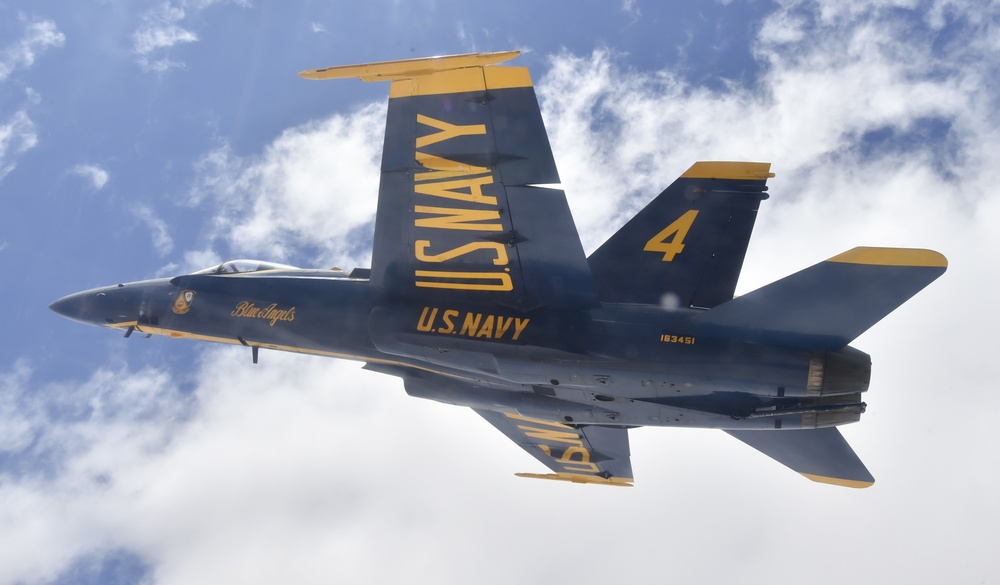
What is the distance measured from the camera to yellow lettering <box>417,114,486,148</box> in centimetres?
1364

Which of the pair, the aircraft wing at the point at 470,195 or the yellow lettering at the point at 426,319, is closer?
the aircraft wing at the point at 470,195

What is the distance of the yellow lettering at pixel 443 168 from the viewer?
1398cm

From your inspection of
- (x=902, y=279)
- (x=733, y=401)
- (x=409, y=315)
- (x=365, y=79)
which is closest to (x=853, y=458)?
(x=733, y=401)

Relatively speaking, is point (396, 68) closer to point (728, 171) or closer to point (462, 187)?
point (462, 187)

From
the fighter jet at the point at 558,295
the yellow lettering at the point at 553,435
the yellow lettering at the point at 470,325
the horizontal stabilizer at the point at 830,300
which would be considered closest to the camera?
the horizontal stabilizer at the point at 830,300

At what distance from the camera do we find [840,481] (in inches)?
666

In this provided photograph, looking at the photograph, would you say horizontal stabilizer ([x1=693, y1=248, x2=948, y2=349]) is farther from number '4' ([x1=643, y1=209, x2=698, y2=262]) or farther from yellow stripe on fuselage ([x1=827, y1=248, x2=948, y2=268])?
number '4' ([x1=643, y1=209, x2=698, y2=262])

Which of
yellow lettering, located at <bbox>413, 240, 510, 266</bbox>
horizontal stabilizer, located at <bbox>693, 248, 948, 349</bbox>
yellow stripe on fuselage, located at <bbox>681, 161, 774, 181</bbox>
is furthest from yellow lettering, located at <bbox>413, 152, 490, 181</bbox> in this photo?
horizontal stabilizer, located at <bbox>693, 248, 948, 349</bbox>

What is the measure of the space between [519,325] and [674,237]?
10.3 feet

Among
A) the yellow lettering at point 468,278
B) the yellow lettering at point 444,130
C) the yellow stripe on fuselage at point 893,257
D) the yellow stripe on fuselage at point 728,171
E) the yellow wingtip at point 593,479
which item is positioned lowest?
the yellow wingtip at point 593,479

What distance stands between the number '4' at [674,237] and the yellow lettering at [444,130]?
376 centimetres

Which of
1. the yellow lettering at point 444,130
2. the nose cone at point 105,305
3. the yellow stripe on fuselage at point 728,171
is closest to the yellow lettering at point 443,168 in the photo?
the yellow lettering at point 444,130

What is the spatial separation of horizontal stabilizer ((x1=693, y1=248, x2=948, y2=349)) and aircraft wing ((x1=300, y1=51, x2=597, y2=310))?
8.31 feet

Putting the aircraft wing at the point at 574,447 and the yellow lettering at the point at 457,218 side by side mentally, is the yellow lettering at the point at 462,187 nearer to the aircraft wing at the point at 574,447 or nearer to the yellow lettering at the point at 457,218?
the yellow lettering at the point at 457,218
